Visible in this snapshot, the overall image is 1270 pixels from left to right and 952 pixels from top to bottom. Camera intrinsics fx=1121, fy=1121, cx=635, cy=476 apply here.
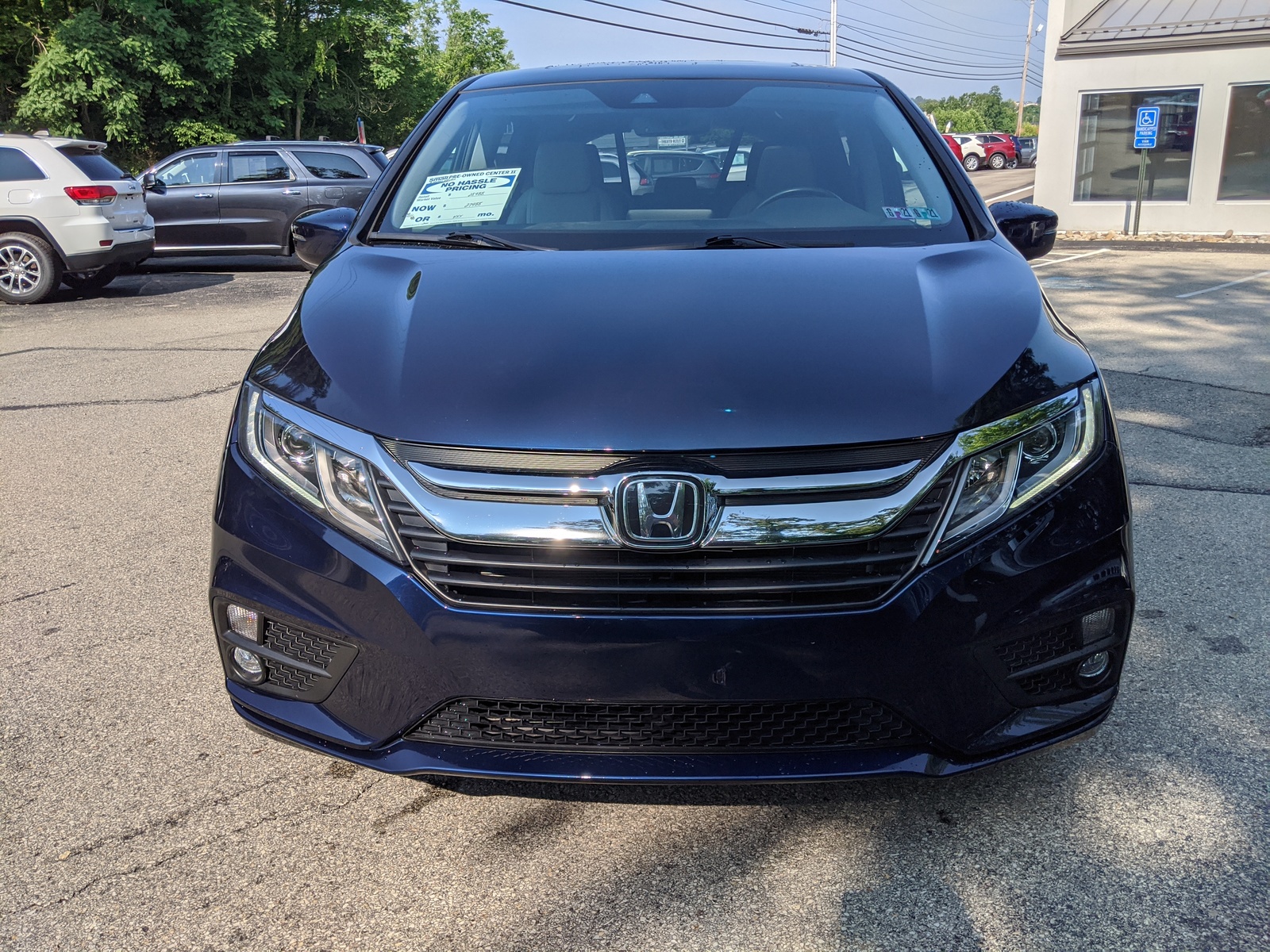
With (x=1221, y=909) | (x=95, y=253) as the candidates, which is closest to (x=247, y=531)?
(x=1221, y=909)

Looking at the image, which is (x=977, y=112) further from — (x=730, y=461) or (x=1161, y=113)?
(x=730, y=461)

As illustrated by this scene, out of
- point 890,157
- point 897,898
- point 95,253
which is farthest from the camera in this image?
point 95,253

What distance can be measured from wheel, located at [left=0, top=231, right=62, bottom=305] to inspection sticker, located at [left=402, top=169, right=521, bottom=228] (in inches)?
403

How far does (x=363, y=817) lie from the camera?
2.44m

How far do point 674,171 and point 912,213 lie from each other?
73 cm

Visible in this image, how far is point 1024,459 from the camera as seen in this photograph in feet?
6.82

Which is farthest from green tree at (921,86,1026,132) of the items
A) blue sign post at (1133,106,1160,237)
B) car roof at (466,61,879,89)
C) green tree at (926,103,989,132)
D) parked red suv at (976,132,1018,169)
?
A: car roof at (466,61,879,89)

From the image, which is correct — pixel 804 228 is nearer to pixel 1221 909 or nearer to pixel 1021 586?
pixel 1021 586

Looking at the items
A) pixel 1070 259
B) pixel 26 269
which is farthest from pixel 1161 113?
pixel 26 269

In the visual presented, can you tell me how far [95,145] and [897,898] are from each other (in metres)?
12.7

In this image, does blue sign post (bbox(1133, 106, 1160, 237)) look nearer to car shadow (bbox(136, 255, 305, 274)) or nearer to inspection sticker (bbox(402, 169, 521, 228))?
car shadow (bbox(136, 255, 305, 274))

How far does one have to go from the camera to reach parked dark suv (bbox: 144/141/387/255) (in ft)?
47.7

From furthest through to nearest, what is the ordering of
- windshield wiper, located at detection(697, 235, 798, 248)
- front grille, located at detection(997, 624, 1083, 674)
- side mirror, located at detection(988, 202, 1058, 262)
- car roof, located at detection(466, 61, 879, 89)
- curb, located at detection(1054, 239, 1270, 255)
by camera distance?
curb, located at detection(1054, 239, 1270, 255) < car roof, located at detection(466, 61, 879, 89) < side mirror, located at detection(988, 202, 1058, 262) < windshield wiper, located at detection(697, 235, 798, 248) < front grille, located at detection(997, 624, 1083, 674)

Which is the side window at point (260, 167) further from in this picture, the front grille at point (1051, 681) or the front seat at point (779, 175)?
the front grille at point (1051, 681)
